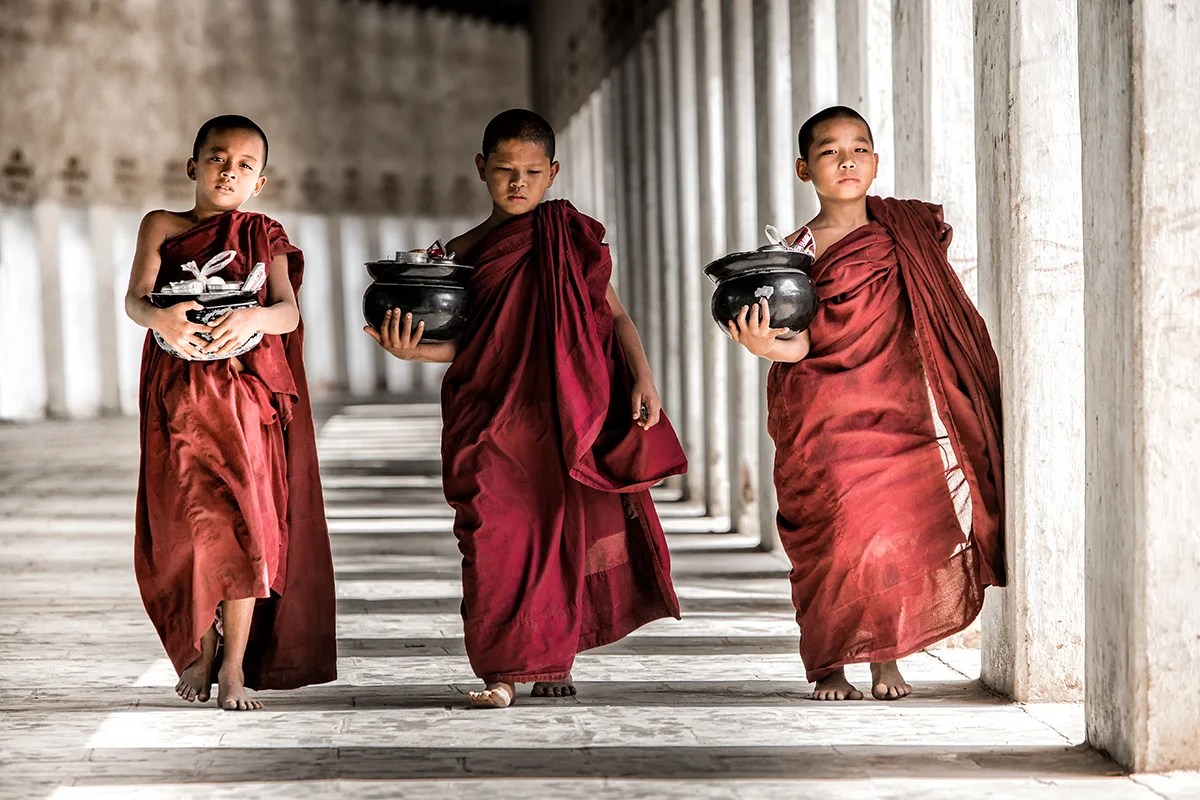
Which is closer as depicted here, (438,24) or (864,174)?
(864,174)

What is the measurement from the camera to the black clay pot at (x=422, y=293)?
4344mm

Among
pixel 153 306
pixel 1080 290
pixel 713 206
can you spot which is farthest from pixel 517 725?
pixel 713 206

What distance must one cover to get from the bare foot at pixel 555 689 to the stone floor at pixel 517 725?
0.19 ft

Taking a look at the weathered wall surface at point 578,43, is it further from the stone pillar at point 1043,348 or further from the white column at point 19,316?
the white column at point 19,316

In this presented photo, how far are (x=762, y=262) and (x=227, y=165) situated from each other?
153 centimetres

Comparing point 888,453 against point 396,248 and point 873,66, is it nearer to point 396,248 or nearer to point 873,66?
point 873,66

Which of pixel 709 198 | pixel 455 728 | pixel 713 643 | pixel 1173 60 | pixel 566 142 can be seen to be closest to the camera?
pixel 1173 60

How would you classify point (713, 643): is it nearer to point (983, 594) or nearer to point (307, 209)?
point (983, 594)

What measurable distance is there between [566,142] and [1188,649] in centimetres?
1454

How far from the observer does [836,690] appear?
440cm

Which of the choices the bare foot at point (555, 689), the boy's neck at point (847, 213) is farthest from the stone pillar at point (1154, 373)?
the bare foot at point (555, 689)

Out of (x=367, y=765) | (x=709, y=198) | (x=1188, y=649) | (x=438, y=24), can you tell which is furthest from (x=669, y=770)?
(x=438, y=24)

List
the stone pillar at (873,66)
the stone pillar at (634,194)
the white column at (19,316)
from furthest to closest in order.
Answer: the white column at (19,316), the stone pillar at (634,194), the stone pillar at (873,66)

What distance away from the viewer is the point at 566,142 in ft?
57.3
